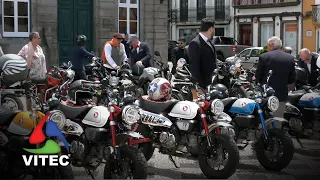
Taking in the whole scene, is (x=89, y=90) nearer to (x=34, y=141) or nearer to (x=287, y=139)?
(x=34, y=141)

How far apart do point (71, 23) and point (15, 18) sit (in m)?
2.06

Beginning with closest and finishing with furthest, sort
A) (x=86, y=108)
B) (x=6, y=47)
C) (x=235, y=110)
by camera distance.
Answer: (x=86, y=108), (x=235, y=110), (x=6, y=47)

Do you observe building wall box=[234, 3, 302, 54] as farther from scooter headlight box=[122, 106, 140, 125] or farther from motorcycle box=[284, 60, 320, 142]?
scooter headlight box=[122, 106, 140, 125]

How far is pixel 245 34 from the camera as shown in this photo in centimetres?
4372

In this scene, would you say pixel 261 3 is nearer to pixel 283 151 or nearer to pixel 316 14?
pixel 316 14

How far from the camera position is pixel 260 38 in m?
41.6

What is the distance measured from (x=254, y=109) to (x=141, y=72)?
15.3 ft

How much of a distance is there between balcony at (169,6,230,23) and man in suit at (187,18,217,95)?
37085 millimetres

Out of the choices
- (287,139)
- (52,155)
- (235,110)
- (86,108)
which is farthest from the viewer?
(235,110)

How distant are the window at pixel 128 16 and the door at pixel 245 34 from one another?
2358 centimetres

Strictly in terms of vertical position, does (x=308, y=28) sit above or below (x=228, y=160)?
above

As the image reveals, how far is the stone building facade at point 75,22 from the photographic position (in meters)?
17.3

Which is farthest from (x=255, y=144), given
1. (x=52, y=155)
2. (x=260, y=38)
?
(x=260, y=38)

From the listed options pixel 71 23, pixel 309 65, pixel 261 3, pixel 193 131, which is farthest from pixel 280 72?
pixel 261 3
